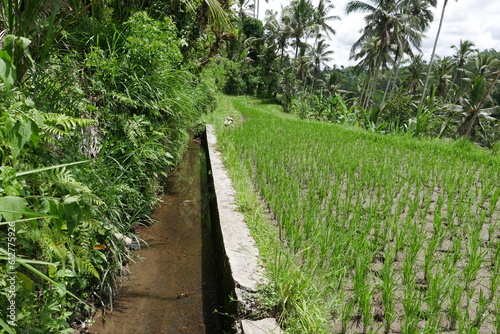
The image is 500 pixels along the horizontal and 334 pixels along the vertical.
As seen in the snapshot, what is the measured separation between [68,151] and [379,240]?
2.25m

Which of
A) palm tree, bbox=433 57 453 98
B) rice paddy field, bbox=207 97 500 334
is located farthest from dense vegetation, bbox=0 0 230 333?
palm tree, bbox=433 57 453 98

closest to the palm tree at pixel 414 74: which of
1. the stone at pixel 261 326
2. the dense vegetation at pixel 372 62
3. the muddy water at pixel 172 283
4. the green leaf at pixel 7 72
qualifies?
the dense vegetation at pixel 372 62

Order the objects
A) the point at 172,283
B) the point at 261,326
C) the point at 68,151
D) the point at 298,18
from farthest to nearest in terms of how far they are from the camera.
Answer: the point at 298,18
the point at 172,283
the point at 68,151
the point at 261,326

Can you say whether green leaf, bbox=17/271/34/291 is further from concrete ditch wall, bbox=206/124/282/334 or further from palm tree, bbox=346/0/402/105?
palm tree, bbox=346/0/402/105

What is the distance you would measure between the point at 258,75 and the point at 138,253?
28.9 m

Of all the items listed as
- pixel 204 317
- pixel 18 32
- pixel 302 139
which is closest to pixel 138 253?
pixel 204 317

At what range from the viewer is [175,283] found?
239cm

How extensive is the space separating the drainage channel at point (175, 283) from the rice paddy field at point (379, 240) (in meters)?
0.50

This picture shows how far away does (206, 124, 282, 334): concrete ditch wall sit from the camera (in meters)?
1.63

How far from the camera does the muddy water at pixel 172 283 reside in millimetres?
1978

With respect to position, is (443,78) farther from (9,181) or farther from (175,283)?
(9,181)

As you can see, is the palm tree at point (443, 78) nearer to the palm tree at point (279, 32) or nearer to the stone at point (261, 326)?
the palm tree at point (279, 32)

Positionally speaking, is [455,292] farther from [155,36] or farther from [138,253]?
[155,36]

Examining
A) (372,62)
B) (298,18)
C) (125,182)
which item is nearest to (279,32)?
(298,18)
